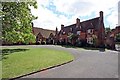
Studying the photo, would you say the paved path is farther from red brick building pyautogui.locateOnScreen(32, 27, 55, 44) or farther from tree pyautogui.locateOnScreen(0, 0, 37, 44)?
red brick building pyautogui.locateOnScreen(32, 27, 55, 44)

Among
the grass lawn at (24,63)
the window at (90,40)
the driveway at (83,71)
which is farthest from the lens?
the window at (90,40)

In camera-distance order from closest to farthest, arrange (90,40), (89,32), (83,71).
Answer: (83,71)
(90,40)
(89,32)

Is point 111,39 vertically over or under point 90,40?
over

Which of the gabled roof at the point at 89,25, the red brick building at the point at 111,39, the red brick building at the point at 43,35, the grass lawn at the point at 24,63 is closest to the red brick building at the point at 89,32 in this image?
the gabled roof at the point at 89,25

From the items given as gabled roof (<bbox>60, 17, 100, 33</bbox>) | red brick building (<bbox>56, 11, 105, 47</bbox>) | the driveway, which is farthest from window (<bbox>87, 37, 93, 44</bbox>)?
the driveway

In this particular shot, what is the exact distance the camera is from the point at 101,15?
5050 centimetres

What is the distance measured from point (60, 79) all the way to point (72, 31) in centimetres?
5432

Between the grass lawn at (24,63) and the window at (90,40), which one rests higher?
the window at (90,40)

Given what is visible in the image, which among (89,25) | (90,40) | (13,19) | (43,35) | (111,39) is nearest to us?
(13,19)

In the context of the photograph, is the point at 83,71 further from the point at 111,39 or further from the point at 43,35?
the point at 43,35

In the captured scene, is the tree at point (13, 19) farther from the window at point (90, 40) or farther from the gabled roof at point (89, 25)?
the gabled roof at point (89, 25)

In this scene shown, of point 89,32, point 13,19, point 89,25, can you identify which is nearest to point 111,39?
point 89,32

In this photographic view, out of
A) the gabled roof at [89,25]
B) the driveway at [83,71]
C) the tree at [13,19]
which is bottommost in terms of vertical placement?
the driveway at [83,71]

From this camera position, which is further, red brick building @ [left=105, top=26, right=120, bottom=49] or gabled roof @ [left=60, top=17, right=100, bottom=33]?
gabled roof @ [left=60, top=17, right=100, bottom=33]
